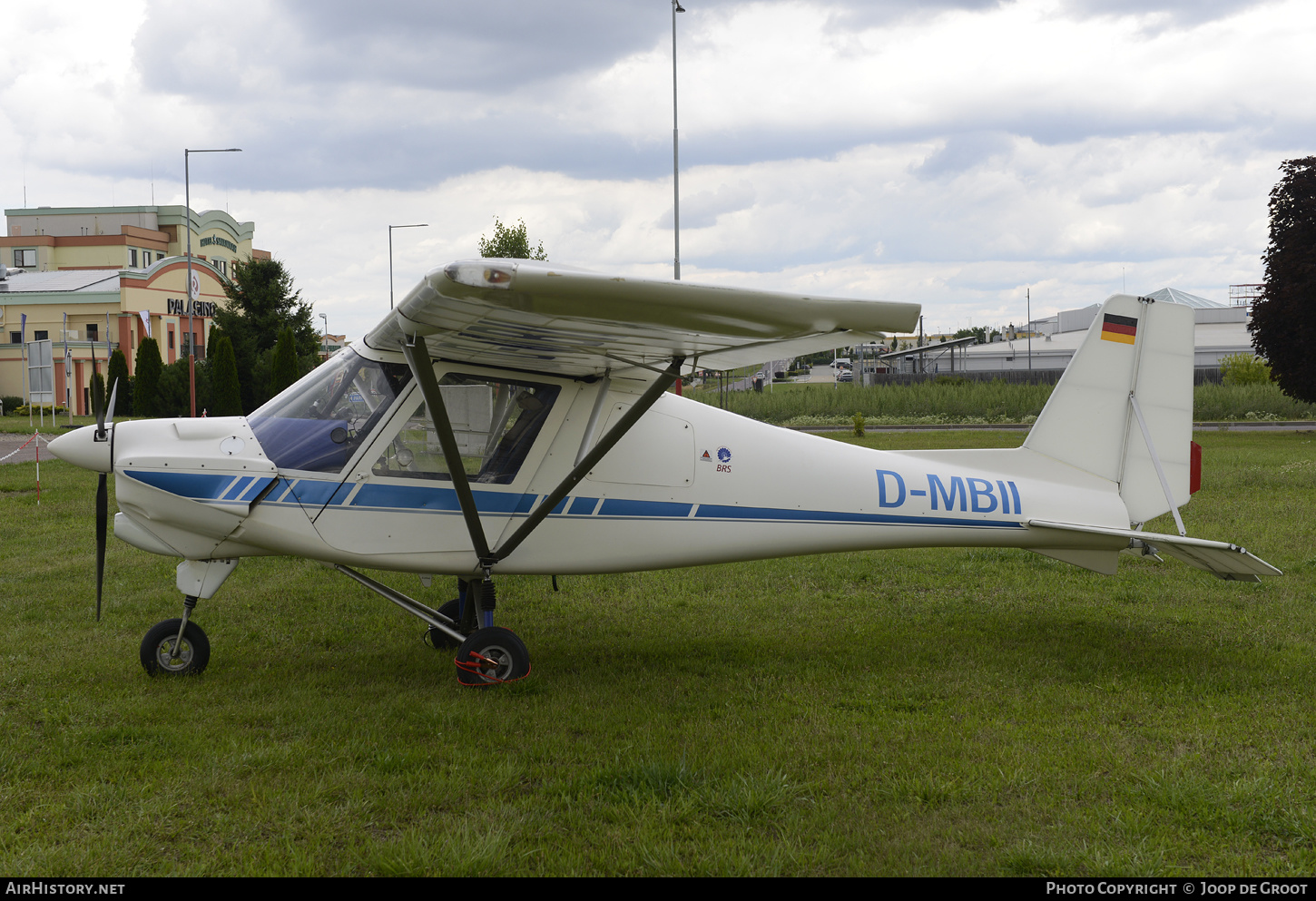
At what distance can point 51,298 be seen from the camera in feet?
184

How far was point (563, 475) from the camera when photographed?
6016mm

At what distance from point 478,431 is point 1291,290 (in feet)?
101

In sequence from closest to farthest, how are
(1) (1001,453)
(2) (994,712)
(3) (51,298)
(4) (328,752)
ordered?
(4) (328,752), (2) (994,712), (1) (1001,453), (3) (51,298)

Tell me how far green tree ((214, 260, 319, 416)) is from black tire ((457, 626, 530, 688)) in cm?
3660

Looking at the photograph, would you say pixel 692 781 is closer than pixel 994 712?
Yes

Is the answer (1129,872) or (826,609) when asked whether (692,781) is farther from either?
(826,609)

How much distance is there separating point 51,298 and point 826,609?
207ft

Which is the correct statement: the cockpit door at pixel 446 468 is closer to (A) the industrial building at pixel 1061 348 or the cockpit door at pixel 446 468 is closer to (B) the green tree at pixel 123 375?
(B) the green tree at pixel 123 375

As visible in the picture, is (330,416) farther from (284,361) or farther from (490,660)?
(284,361)

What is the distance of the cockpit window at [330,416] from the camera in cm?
566

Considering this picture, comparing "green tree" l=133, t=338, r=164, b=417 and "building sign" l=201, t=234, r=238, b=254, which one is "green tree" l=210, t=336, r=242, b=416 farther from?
"building sign" l=201, t=234, r=238, b=254

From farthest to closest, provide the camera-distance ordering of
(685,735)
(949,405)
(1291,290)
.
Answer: (949,405) < (1291,290) < (685,735)

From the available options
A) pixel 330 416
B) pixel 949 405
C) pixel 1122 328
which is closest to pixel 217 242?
pixel 949 405
